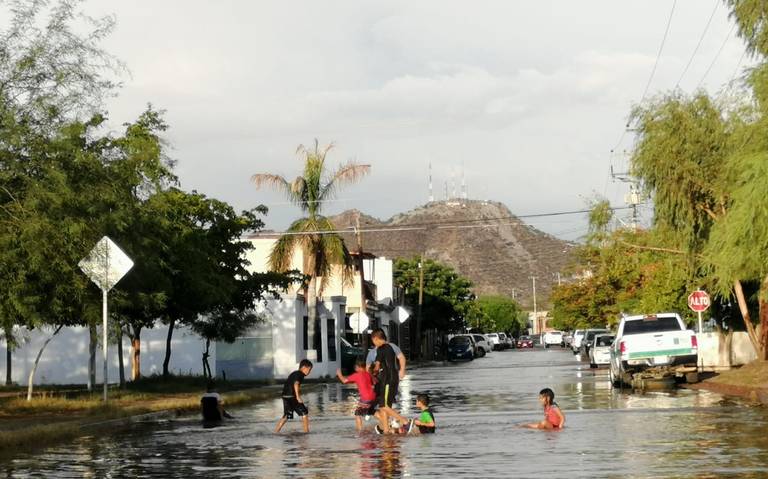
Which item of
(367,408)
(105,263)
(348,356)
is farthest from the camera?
(348,356)

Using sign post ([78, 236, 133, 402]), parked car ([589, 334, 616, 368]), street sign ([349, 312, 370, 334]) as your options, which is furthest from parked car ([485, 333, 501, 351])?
sign post ([78, 236, 133, 402])

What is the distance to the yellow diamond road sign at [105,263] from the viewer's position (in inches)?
985

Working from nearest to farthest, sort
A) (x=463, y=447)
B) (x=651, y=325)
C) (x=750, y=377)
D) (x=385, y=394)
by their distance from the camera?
1. (x=463, y=447)
2. (x=385, y=394)
3. (x=750, y=377)
4. (x=651, y=325)

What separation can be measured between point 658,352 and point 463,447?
18.6 m

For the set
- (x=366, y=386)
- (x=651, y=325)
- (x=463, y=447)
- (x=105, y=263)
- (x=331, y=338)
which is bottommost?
(x=463, y=447)

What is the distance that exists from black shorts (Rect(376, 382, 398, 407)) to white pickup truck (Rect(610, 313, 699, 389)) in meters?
16.0

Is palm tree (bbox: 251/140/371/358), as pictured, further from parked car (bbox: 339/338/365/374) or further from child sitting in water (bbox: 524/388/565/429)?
child sitting in water (bbox: 524/388/565/429)

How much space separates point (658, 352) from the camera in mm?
35625

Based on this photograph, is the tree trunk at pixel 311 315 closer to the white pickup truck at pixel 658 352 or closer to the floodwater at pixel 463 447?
the white pickup truck at pixel 658 352

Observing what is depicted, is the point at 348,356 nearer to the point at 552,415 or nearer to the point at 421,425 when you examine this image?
the point at 421,425

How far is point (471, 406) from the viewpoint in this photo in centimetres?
2939

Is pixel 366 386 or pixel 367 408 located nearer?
pixel 367 408

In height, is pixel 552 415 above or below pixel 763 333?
below

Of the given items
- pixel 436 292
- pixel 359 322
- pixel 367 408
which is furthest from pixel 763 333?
pixel 436 292
